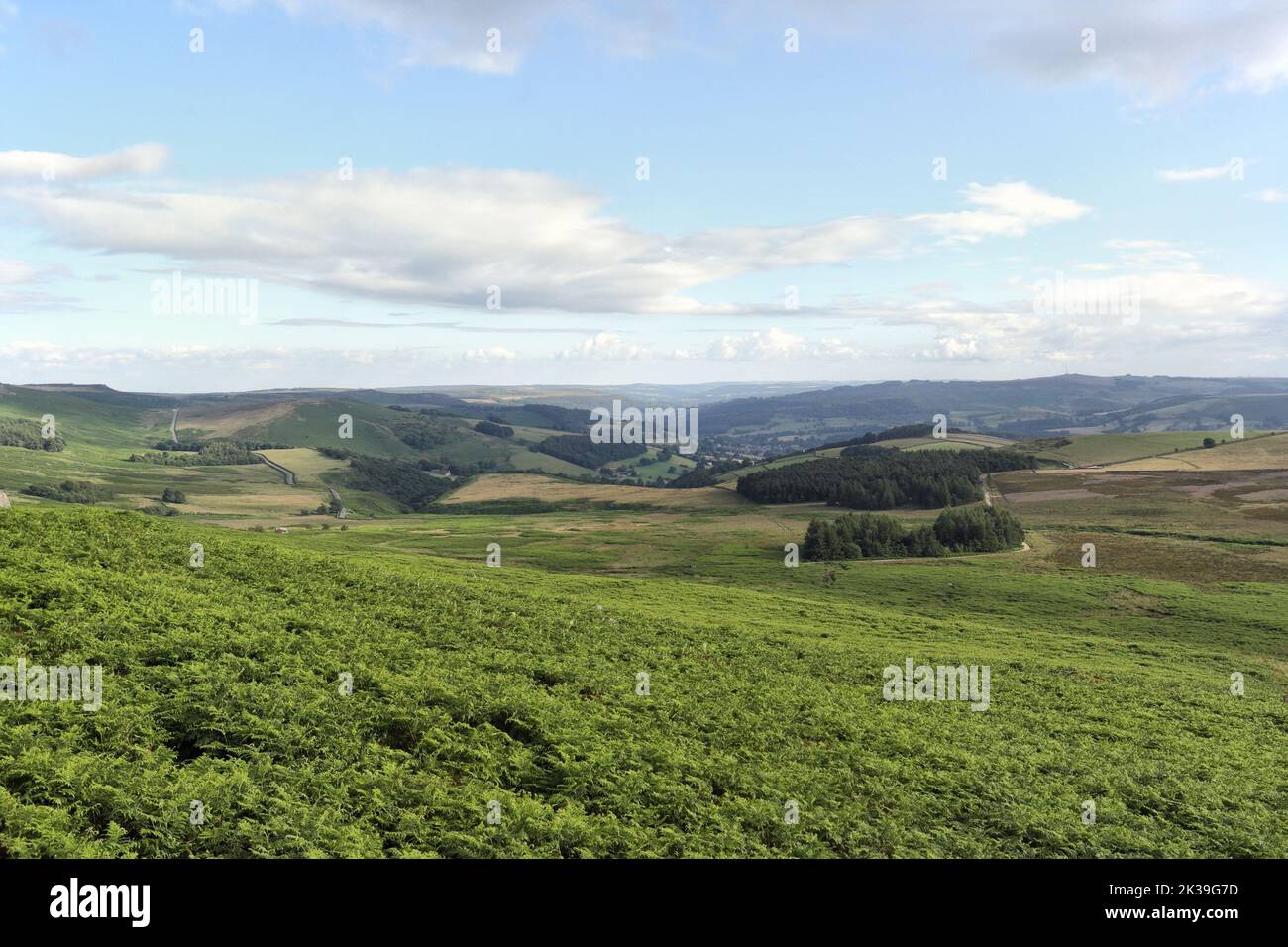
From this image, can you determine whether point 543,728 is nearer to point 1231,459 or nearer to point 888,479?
point 888,479

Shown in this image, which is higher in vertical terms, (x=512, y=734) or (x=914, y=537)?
(x=512, y=734)

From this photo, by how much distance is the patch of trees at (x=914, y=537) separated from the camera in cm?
10506

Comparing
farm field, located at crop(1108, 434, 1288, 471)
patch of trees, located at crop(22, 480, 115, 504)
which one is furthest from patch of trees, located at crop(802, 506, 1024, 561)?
patch of trees, located at crop(22, 480, 115, 504)

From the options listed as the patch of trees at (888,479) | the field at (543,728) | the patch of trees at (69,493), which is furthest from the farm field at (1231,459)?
the patch of trees at (69,493)

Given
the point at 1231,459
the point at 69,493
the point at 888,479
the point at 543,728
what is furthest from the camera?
the point at 69,493

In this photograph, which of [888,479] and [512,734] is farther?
[888,479]

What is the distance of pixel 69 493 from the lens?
7377 inches

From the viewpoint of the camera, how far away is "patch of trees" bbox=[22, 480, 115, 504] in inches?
7185

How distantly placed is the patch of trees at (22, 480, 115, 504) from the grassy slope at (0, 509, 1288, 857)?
195 meters

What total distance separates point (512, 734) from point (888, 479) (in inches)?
5980

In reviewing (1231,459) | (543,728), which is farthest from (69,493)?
(1231,459)

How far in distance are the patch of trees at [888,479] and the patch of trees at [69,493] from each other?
174m

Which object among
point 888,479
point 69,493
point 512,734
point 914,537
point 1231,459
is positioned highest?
point 1231,459
